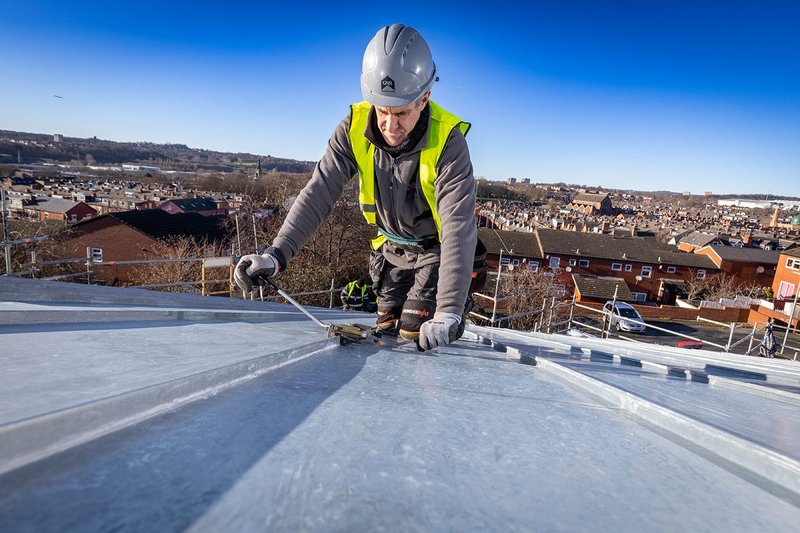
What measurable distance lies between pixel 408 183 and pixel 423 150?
230 mm

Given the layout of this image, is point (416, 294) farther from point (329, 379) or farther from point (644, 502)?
point (644, 502)

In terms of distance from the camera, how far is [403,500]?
83 cm

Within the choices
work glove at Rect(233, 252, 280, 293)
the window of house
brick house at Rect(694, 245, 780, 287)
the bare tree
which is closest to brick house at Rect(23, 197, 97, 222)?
the bare tree

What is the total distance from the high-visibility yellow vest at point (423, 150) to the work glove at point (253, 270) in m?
0.74

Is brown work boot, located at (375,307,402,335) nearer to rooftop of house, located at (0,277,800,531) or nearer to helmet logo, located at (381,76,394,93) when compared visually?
rooftop of house, located at (0,277,800,531)

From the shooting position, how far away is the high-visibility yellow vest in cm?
256

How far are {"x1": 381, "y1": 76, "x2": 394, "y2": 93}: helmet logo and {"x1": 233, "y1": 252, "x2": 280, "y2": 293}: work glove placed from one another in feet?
3.61

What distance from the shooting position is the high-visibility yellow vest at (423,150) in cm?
256

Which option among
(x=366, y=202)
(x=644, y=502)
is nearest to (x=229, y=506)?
(x=644, y=502)

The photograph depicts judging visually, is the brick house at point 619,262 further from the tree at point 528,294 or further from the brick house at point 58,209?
the brick house at point 58,209

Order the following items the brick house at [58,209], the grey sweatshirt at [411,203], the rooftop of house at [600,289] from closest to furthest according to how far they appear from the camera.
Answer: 1. the grey sweatshirt at [411,203]
2. the rooftop of house at [600,289]
3. the brick house at [58,209]

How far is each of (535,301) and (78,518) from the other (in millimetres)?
20770

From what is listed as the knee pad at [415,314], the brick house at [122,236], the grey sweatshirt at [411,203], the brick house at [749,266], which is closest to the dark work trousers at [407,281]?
the knee pad at [415,314]

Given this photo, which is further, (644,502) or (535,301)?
(535,301)
